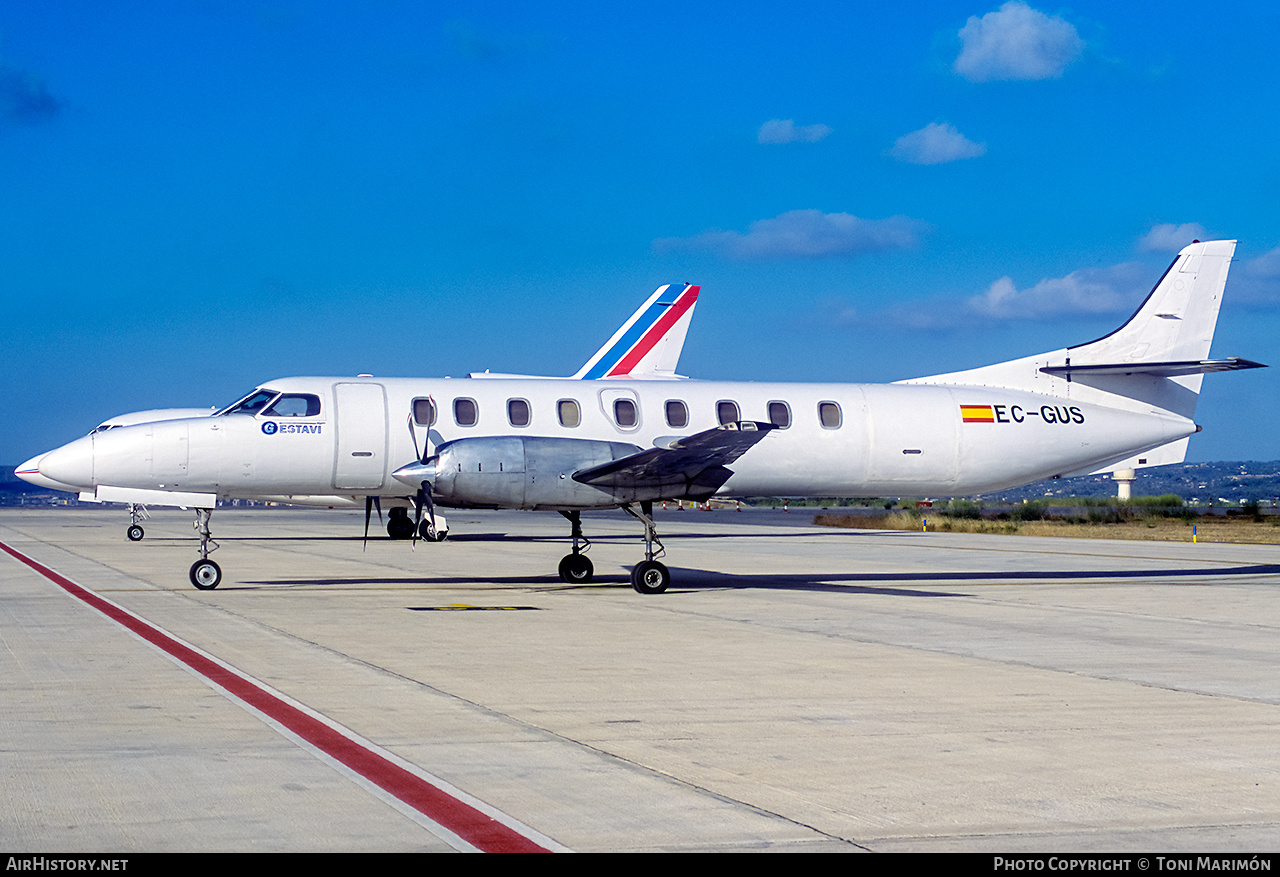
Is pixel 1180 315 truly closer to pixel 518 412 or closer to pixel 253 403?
pixel 518 412

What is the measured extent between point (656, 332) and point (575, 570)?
20.7m

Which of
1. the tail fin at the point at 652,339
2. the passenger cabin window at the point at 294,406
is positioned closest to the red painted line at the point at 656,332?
the tail fin at the point at 652,339

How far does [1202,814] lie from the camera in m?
6.69

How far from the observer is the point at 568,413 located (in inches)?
826

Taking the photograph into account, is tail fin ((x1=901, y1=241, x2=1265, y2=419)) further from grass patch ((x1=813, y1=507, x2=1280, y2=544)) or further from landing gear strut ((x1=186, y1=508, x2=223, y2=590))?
grass patch ((x1=813, y1=507, x2=1280, y2=544))

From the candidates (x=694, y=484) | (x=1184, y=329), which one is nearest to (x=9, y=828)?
(x=694, y=484)

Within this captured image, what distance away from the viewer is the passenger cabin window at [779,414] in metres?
22.0

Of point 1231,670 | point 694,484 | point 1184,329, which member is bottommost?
point 1231,670

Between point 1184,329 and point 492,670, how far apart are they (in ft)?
56.9

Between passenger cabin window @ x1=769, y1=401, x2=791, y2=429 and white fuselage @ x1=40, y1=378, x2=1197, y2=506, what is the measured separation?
0.08 ft

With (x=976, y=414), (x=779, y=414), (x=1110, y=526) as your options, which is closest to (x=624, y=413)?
(x=779, y=414)

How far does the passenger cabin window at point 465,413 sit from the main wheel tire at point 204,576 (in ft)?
14.5
